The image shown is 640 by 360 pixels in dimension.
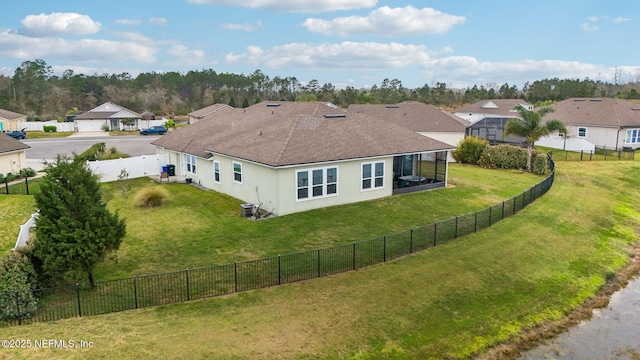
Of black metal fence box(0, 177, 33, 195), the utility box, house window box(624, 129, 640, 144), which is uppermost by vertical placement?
house window box(624, 129, 640, 144)

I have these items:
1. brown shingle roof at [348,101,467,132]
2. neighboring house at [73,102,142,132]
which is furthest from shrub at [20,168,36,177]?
neighboring house at [73,102,142,132]

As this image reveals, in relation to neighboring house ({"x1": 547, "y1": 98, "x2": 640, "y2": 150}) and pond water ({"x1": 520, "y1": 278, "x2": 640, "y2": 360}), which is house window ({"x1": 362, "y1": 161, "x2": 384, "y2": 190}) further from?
neighboring house ({"x1": 547, "y1": 98, "x2": 640, "y2": 150})

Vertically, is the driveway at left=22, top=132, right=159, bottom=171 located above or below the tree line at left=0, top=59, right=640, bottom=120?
below

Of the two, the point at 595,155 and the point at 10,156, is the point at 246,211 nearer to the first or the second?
the point at 10,156

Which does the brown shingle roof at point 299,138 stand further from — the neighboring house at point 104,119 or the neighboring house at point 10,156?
the neighboring house at point 104,119

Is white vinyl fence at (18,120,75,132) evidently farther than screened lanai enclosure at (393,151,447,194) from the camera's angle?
Yes

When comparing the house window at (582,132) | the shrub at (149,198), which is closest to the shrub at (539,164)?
the house window at (582,132)

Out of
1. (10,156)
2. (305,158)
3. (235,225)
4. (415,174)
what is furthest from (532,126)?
(10,156)

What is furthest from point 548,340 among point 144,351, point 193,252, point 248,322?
point 193,252
